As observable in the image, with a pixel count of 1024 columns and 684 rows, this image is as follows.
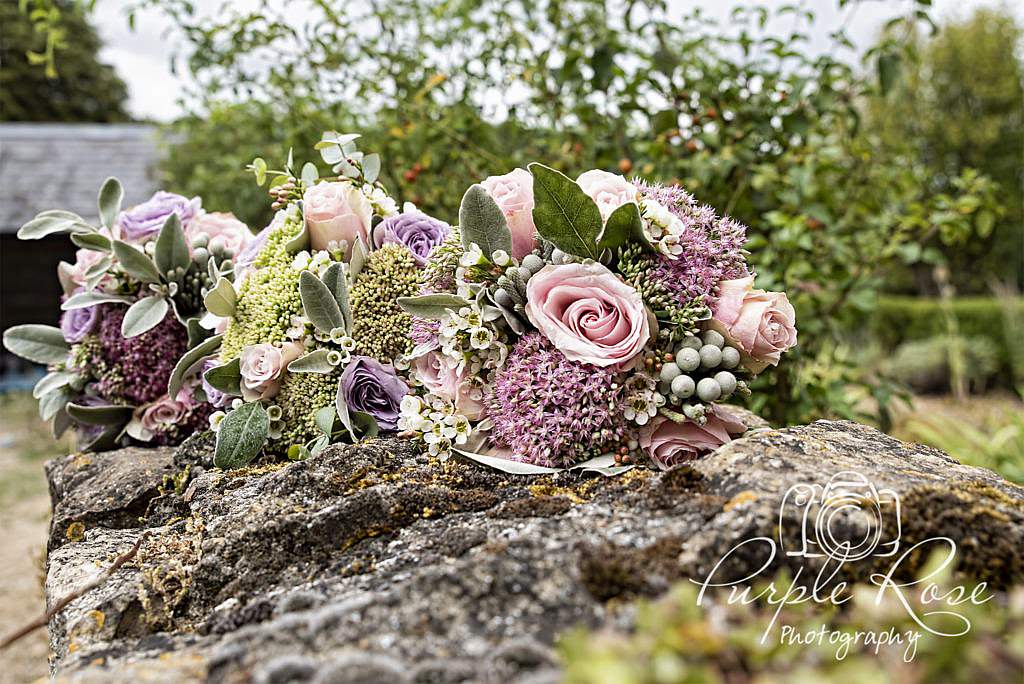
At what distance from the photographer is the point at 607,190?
1600mm

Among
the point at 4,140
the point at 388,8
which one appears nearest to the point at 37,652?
the point at 388,8

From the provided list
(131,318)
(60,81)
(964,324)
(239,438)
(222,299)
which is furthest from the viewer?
(60,81)

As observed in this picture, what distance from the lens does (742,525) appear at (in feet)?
3.56

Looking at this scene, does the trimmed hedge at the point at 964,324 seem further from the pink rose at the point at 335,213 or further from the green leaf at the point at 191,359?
the green leaf at the point at 191,359

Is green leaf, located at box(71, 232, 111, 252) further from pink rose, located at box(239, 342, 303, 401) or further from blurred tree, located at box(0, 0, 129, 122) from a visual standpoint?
blurred tree, located at box(0, 0, 129, 122)

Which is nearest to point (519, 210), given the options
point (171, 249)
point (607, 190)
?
point (607, 190)

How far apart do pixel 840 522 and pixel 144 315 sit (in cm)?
183

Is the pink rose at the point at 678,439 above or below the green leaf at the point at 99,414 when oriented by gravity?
above

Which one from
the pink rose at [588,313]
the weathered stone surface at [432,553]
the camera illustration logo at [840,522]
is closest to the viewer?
the weathered stone surface at [432,553]

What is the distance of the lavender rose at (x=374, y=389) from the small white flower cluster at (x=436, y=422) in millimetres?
122

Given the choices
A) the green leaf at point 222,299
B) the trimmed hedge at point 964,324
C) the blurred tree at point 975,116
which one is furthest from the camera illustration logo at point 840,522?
the blurred tree at point 975,116

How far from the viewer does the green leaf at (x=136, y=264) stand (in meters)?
2.08

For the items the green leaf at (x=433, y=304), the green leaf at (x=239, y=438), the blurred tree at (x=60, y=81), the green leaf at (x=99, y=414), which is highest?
the green leaf at (x=433, y=304)

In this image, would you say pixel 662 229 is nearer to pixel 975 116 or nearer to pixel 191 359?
pixel 191 359
